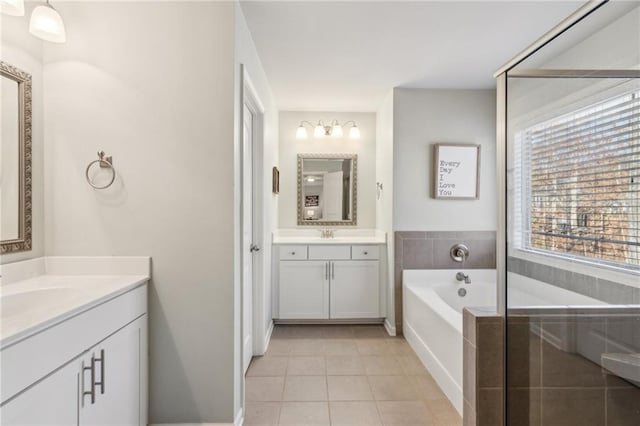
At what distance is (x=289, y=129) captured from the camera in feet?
13.0

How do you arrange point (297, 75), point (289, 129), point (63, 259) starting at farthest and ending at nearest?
point (289, 129), point (297, 75), point (63, 259)

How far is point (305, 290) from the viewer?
11.2 feet

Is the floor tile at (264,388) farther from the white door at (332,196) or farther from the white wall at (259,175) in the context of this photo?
the white door at (332,196)

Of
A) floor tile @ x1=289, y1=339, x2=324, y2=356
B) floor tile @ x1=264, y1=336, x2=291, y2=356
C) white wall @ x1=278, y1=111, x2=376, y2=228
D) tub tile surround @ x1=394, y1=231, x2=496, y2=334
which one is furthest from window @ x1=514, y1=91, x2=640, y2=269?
white wall @ x1=278, y1=111, x2=376, y2=228

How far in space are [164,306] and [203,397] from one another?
52 cm

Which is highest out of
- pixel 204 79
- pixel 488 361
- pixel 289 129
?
pixel 289 129

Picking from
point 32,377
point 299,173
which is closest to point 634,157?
point 32,377

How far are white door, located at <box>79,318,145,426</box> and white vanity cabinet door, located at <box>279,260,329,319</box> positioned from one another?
1.85m

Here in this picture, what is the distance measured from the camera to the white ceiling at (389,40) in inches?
76.2

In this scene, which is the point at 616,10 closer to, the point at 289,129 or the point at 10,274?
the point at 10,274

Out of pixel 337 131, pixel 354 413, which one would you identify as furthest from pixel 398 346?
pixel 337 131

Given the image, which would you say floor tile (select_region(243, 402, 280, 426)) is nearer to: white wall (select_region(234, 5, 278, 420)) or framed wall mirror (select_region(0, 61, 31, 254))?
white wall (select_region(234, 5, 278, 420))

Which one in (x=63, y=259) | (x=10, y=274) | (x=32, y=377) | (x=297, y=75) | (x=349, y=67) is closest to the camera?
(x=32, y=377)

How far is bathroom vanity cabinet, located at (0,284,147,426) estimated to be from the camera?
99 centimetres
